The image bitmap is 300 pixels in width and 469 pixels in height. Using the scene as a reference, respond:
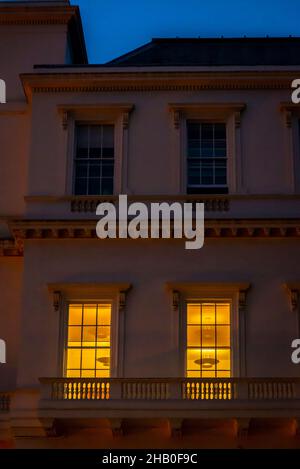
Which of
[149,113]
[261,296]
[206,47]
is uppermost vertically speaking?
[206,47]

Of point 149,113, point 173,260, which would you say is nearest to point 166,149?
point 149,113

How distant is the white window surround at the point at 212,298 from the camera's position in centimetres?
2389

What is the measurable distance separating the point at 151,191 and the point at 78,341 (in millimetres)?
4245

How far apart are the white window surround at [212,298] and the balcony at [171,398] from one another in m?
0.84

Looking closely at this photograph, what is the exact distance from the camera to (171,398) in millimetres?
22906

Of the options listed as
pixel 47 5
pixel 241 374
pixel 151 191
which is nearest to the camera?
pixel 241 374

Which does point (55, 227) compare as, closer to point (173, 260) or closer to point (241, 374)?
point (173, 260)

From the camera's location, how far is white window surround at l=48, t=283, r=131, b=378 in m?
24.0

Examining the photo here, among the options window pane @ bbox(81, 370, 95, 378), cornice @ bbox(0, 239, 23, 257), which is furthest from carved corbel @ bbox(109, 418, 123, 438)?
cornice @ bbox(0, 239, 23, 257)

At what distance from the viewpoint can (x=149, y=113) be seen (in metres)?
26.1

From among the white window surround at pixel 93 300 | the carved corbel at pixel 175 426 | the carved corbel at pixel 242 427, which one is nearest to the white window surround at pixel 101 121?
the white window surround at pixel 93 300

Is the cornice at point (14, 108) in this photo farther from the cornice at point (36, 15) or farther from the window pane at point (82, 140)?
the cornice at point (36, 15)

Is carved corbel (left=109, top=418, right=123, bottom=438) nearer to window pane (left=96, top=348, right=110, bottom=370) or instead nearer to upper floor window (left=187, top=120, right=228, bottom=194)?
window pane (left=96, top=348, right=110, bottom=370)

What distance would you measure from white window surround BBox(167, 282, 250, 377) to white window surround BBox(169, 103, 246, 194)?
2.62 metres
